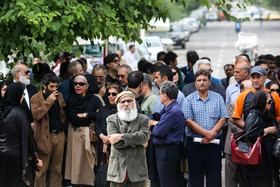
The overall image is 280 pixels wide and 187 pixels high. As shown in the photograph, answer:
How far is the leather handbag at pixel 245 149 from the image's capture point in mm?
8844

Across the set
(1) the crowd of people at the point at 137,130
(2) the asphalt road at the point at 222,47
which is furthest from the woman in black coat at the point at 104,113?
(2) the asphalt road at the point at 222,47

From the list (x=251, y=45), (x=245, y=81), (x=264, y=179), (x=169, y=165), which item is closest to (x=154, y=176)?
(x=169, y=165)

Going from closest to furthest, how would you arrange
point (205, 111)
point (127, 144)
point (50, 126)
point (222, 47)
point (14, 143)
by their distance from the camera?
point (127, 144) < point (14, 143) < point (205, 111) < point (50, 126) < point (222, 47)

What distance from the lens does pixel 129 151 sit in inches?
338

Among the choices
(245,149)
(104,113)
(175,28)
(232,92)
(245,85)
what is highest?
(175,28)

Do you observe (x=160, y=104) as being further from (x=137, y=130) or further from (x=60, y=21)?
(x=60, y=21)

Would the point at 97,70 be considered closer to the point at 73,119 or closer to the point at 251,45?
the point at 73,119

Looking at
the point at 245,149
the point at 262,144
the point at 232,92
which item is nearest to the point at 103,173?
the point at 245,149

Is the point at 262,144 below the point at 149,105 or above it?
below

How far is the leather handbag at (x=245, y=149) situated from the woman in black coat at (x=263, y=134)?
8 cm

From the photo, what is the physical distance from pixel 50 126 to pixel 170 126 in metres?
2.36

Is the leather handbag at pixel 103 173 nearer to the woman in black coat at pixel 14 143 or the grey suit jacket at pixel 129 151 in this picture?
the grey suit jacket at pixel 129 151

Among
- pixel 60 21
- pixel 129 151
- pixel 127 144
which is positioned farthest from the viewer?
pixel 60 21

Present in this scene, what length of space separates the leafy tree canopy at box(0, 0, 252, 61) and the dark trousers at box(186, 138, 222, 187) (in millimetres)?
2493
